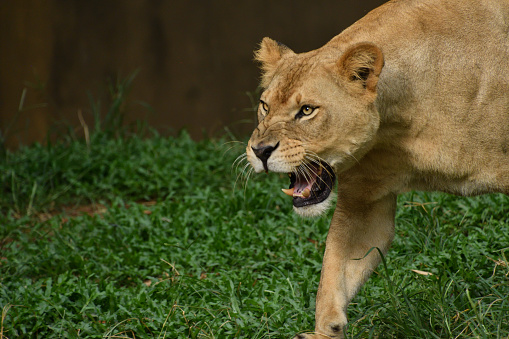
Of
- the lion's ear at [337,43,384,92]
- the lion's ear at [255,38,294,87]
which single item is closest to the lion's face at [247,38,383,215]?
the lion's ear at [337,43,384,92]

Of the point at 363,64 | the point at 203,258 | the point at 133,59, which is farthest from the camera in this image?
the point at 133,59

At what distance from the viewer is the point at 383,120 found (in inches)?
131

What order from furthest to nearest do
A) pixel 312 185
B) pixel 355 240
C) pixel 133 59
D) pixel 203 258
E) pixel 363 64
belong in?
pixel 133 59, pixel 203 258, pixel 355 240, pixel 312 185, pixel 363 64

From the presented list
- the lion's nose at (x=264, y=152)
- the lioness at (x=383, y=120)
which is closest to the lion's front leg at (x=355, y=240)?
the lioness at (x=383, y=120)

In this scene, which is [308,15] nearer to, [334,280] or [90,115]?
→ [90,115]

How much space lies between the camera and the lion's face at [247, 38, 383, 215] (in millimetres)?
3127

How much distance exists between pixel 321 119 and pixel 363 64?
1.02 ft

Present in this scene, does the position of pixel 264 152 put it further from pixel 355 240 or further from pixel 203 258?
pixel 203 258

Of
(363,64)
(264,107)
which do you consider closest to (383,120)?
(363,64)

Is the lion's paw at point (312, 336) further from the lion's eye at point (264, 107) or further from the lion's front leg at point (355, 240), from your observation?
the lion's eye at point (264, 107)

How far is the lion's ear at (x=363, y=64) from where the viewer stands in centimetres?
306

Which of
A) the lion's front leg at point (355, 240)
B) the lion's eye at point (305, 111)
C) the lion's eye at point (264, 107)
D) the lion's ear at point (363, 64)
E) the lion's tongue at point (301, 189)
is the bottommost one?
A: the lion's front leg at point (355, 240)

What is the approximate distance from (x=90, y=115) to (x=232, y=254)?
393 centimetres

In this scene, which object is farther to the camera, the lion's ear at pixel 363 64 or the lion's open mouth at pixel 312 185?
the lion's open mouth at pixel 312 185
